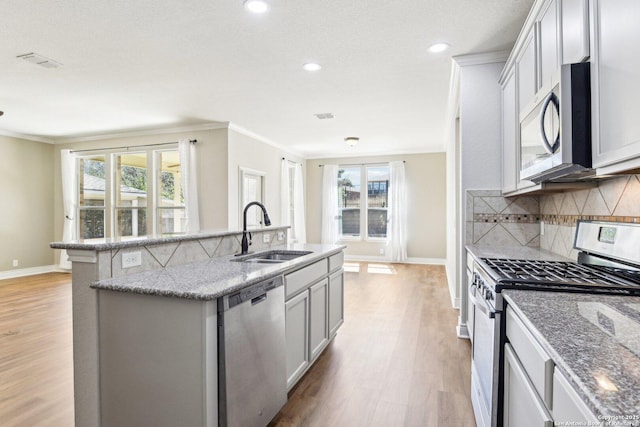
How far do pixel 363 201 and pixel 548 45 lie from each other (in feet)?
21.6

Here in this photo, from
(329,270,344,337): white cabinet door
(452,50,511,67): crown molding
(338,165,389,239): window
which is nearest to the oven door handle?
(329,270,344,337): white cabinet door

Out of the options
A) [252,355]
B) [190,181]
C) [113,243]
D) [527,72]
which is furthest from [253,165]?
[252,355]

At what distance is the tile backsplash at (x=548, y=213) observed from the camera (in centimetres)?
175

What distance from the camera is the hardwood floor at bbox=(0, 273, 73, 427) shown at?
6.79ft

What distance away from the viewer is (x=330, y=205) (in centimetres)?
833

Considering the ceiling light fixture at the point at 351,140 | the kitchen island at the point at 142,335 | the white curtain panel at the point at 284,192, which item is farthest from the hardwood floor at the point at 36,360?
the ceiling light fixture at the point at 351,140

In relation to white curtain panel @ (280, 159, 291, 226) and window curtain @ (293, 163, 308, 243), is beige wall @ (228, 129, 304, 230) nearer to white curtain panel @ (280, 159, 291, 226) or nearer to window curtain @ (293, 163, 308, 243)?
white curtain panel @ (280, 159, 291, 226)

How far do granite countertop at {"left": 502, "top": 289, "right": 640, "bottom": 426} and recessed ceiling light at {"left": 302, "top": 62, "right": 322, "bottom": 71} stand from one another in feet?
8.89

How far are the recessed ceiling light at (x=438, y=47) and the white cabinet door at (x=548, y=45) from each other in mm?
1056

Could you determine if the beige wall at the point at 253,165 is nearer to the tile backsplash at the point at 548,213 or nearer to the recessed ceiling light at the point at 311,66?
the recessed ceiling light at the point at 311,66

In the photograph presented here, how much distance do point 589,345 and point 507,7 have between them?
2417mm

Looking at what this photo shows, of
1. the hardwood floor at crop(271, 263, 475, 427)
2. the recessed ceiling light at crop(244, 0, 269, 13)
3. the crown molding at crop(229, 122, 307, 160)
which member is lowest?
the hardwood floor at crop(271, 263, 475, 427)

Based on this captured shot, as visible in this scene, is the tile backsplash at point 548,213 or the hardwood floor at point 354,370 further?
the hardwood floor at point 354,370

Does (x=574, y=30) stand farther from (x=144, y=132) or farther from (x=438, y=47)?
(x=144, y=132)
